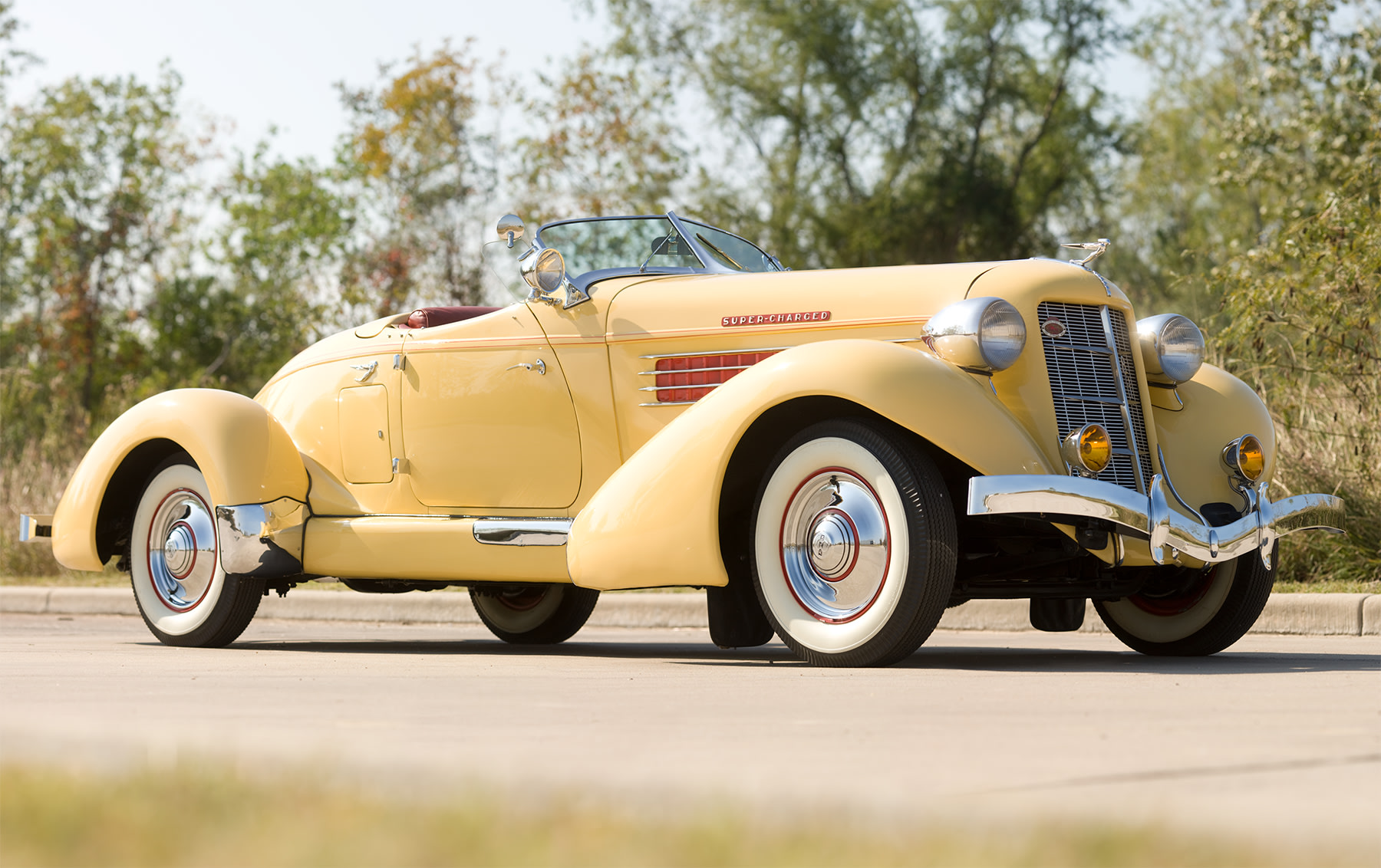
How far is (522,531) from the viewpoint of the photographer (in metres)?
6.65

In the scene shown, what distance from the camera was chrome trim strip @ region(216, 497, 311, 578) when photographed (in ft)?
23.8

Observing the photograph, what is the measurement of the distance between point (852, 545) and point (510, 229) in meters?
2.46

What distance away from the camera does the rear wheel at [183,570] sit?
7449mm

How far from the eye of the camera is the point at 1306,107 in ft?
80.9

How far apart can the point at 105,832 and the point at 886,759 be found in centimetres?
152

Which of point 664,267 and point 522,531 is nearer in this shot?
point 522,531

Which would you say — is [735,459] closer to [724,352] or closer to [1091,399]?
[724,352]

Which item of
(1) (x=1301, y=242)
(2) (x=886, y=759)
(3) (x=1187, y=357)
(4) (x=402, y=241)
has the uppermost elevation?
(4) (x=402, y=241)

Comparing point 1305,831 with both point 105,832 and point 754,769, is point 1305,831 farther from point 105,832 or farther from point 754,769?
point 105,832

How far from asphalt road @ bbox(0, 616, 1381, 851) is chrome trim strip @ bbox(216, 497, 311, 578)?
0.89 meters

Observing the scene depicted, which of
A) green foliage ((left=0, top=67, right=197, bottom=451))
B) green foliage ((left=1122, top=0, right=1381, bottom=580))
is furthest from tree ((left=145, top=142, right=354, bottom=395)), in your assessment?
→ green foliage ((left=1122, top=0, right=1381, bottom=580))

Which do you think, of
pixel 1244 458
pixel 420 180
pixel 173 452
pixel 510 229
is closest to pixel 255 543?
pixel 173 452

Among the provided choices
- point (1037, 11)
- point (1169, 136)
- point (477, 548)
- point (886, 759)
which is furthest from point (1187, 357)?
point (1169, 136)

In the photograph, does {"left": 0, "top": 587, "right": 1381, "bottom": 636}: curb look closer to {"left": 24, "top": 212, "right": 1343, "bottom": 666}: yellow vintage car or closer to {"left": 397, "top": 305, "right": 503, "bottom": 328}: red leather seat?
{"left": 24, "top": 212, "right": 1343, "bottom": 666}: yellow vintage car
